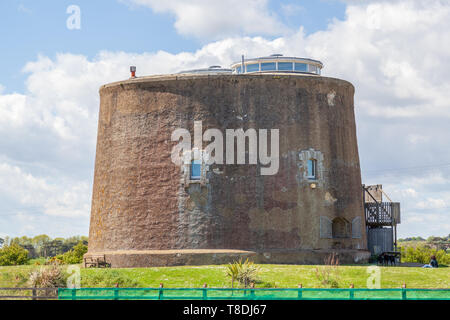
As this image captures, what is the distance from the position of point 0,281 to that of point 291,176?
1234 centimetres

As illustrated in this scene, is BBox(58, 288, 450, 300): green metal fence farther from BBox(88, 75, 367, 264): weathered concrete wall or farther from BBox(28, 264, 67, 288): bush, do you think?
BBox(88, 75, 367, 264): weathered concrete wall

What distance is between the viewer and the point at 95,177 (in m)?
32.0

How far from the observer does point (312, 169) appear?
29.9 metres

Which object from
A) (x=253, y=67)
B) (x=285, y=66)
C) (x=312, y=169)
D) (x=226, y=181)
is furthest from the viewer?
(x=253, y=67)

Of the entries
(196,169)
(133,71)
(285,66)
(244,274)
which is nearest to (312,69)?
(285,66)

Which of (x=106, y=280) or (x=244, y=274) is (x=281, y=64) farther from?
(x=106, y=280)

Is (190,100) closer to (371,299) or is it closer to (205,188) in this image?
(205,188)

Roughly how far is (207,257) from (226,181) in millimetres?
3272

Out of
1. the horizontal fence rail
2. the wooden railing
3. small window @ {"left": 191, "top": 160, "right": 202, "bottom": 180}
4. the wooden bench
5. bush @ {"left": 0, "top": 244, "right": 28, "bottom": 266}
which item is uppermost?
small window @ {"left": 191, "top": 160, "right": 202, "bottom": 180}

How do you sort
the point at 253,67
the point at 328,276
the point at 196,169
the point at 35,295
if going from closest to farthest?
the point at 35,295 → the point at 328,276 → the point at 196,169 → the point at 253,67

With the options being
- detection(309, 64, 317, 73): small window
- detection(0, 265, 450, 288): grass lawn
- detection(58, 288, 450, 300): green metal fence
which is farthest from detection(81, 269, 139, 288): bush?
detection(309, 64, 317, 73): small window

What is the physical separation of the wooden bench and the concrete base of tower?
50cm

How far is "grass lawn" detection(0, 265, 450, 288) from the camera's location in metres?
23.2
